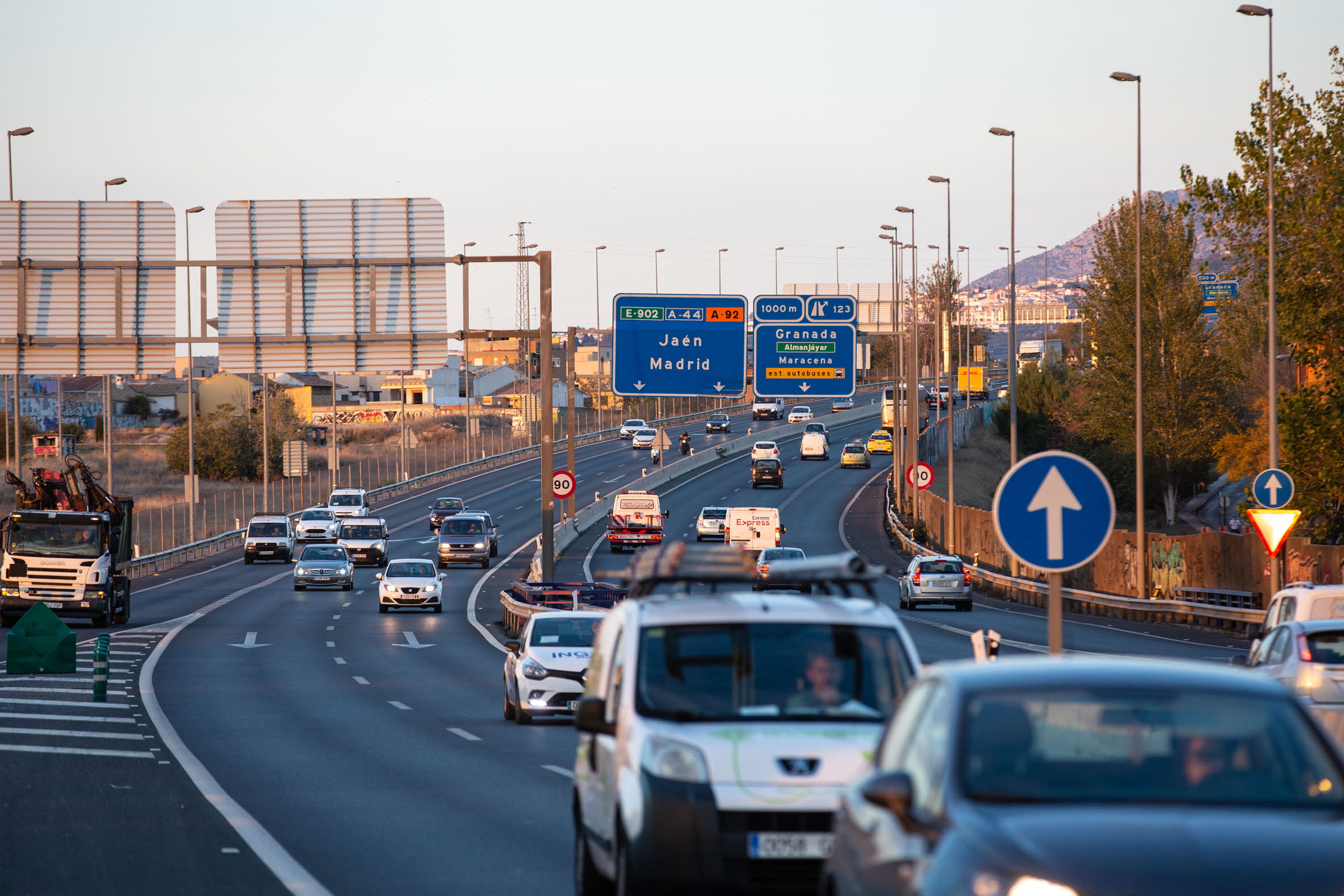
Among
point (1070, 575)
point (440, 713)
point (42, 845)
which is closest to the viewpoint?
point (42, 845)

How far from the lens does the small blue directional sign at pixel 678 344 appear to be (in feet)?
122

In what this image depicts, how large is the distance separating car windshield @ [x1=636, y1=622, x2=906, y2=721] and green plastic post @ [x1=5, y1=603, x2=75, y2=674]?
21.9 m

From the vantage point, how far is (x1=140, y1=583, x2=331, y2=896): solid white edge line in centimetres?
1078

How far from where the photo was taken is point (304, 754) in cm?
1892

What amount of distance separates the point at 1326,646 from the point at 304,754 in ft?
33.9

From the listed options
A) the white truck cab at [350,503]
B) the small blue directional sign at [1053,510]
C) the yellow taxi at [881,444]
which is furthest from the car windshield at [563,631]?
the yellow taxi at [881,444]

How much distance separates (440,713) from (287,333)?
37.9 feet

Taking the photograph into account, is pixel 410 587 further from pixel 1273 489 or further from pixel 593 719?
pixel 593 719

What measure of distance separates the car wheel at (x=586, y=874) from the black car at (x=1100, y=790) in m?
→ 2.86

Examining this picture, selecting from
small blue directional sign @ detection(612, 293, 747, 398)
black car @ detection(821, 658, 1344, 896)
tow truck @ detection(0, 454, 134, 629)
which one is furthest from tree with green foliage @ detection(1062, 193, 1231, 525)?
black car @ detection(821, 658, 1344, 896)

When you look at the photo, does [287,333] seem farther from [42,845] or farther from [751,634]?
Answer: [751,634]

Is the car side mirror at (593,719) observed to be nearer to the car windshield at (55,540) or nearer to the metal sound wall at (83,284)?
the metal sound wall at (83,284)

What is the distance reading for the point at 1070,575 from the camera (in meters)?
55.4

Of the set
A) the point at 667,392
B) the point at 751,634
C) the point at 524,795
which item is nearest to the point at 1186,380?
the point at 667,392
